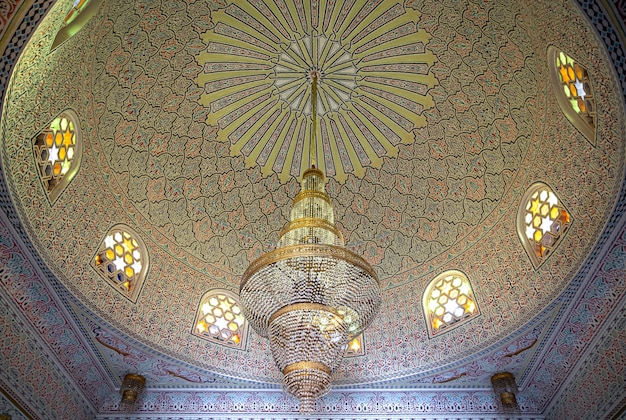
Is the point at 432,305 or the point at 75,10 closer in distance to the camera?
the point at 75,10

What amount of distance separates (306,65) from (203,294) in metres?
4.02

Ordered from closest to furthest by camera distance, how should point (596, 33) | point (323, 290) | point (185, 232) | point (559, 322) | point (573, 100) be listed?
point (596, 33), point (323, 290), point (573, 100), point (559, 322), point (185, 232)

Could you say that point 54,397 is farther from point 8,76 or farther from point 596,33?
point 596,33

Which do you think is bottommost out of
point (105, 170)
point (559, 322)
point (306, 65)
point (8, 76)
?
point (559, 322)

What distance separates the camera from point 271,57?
7836mm

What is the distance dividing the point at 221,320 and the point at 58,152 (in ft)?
12.4

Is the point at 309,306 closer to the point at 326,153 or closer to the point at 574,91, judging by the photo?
the point at 574,91

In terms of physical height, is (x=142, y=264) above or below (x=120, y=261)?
above

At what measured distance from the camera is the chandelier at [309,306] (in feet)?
17.4

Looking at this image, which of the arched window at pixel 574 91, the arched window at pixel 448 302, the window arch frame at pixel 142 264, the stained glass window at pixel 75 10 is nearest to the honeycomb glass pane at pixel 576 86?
the arched window at pixel 574 91

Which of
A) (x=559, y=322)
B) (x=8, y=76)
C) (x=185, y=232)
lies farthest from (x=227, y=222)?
(x=559, y=322)

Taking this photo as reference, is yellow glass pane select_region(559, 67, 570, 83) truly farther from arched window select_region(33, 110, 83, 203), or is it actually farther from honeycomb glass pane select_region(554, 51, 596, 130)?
arched window select_region(33, 110, 83, 203)

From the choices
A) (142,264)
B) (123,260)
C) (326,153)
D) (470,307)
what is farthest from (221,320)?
(470,307)

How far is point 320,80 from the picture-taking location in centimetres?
814
